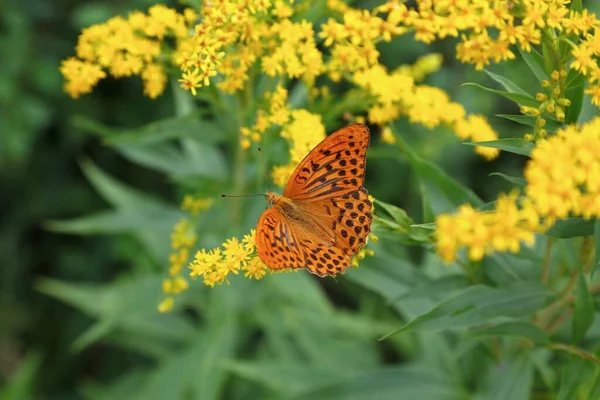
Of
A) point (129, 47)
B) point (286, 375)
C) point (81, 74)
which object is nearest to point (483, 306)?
point (286, 375)

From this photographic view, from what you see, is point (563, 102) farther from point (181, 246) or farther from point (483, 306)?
point (181, 246)

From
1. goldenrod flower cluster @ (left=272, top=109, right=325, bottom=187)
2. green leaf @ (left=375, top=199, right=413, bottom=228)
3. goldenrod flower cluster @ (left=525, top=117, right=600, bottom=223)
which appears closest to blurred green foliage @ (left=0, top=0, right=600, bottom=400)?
green leaf @ (left=375, top=199, right=413, bottom=228)

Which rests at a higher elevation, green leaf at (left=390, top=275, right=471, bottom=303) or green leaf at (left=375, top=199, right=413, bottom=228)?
green leaf at (left=375, top=199, right=413, bottom=228)

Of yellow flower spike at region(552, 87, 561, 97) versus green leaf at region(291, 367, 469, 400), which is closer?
yellow flower spike at region(552, 87, 561, 97)

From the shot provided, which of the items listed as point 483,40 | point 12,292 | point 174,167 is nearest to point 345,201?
point 483,40

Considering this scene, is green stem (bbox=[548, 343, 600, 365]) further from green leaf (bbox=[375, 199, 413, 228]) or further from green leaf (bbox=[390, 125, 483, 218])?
green leaf (bbox=[375, 199, 413, 228])

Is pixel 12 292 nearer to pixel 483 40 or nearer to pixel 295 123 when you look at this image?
pixel 295 123

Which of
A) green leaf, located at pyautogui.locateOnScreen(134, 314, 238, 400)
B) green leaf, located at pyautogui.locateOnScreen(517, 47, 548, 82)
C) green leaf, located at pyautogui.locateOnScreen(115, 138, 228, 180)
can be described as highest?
green leaf, located at pyautogui.locateOnScreen(517, 47, 548, 82)

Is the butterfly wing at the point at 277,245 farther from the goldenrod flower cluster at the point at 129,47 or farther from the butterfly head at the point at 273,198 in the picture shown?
the goldenrod flower cluster at the point at 129,47
